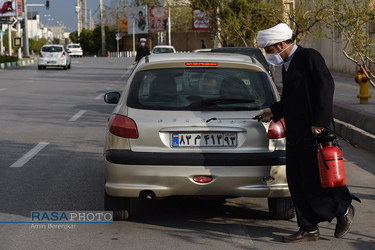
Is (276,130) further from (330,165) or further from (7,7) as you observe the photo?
(7,7)

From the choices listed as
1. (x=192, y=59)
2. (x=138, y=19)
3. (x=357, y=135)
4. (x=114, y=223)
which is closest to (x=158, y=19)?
(x=138, y=19)

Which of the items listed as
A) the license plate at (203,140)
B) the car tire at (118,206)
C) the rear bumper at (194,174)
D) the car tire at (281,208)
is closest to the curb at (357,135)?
the car tire at (281,208)

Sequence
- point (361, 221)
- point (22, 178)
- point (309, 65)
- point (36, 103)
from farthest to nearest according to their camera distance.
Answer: point (36, 103) < point (22, 178) < point (361, 221) < point (309, 65)

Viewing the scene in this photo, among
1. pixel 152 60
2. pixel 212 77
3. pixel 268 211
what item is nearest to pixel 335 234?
pixel 268 211

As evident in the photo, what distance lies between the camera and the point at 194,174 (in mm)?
5863

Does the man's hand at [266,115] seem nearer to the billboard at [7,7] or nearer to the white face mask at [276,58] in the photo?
the white face mask at [276,58]

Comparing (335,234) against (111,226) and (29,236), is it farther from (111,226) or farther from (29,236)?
(29,236)

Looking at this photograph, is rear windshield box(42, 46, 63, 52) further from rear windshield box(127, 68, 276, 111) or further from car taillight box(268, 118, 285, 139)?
car taillight box(268, 118, 285, 139)

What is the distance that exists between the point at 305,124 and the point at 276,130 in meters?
0.46

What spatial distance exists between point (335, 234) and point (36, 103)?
567 inches

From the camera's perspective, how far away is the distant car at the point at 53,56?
142 ft

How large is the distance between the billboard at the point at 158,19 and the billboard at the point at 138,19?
1078 millimetres

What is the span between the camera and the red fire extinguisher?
546cm

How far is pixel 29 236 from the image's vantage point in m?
5.92
